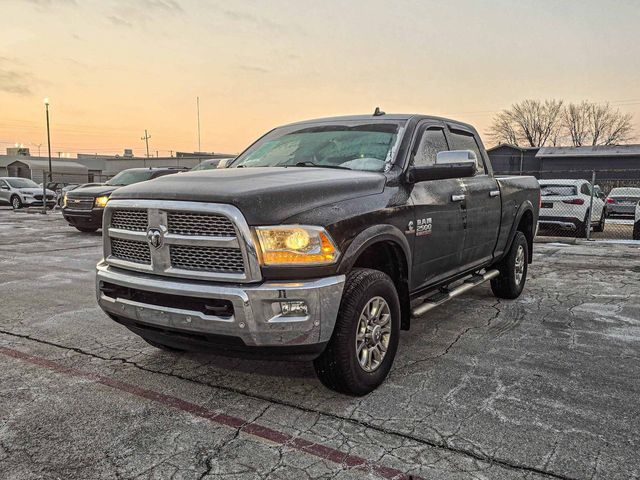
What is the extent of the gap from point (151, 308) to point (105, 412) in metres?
0.68

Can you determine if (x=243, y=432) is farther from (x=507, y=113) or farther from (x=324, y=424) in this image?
(x=507, y=113)

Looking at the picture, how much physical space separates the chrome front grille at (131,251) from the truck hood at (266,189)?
1.01ft

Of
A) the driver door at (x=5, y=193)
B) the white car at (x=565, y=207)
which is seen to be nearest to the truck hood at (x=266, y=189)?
the white car at (x=565, y=207)

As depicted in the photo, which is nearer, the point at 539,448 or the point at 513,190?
the point at 539,448

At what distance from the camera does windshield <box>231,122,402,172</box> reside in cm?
416

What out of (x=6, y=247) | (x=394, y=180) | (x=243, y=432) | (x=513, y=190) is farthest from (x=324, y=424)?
(x=6, y=247)

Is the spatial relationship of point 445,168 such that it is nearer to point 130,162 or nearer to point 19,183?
point 19,183

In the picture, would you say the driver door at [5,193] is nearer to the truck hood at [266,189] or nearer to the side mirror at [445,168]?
the truck hood at [266,189]

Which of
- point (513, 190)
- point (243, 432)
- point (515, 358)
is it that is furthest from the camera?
point (513, 190)

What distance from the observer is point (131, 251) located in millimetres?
3527

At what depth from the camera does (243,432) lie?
2969 mm

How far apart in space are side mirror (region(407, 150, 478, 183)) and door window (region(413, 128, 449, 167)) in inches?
7.5

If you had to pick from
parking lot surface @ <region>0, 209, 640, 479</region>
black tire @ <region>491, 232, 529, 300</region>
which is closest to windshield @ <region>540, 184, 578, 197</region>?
black tire @ <region>491, 232, 529, 300</region>

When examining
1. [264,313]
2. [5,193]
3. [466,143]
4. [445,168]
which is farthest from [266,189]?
[5,193]
